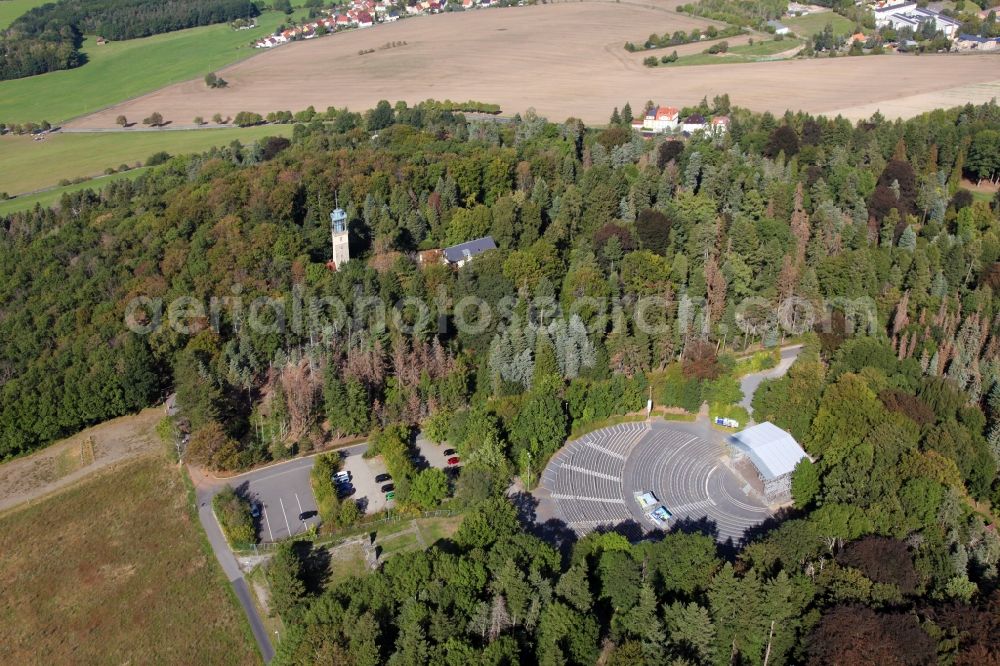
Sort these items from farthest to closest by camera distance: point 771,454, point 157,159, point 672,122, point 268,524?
1. point 672,122
2. point 157,159
3. point 771,454
4. point 268,524

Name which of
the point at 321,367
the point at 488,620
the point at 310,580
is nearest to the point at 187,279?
the point at 321,367

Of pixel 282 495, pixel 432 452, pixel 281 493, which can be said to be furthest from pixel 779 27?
pixel 282 495

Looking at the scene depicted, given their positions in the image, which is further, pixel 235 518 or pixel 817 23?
pixel 817 23

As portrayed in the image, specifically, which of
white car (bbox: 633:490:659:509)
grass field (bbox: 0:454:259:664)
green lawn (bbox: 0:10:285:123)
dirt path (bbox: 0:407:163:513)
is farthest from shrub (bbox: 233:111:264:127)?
white car (bbox: 633:490:659:509)

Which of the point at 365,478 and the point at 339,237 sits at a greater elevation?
the point at 339,237

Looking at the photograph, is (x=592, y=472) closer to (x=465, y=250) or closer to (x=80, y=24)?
(x=465, y=250)

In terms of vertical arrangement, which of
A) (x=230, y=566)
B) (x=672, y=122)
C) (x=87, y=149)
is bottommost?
(x=230, y=566)

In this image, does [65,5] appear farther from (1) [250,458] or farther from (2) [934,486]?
(2) [934,486]
